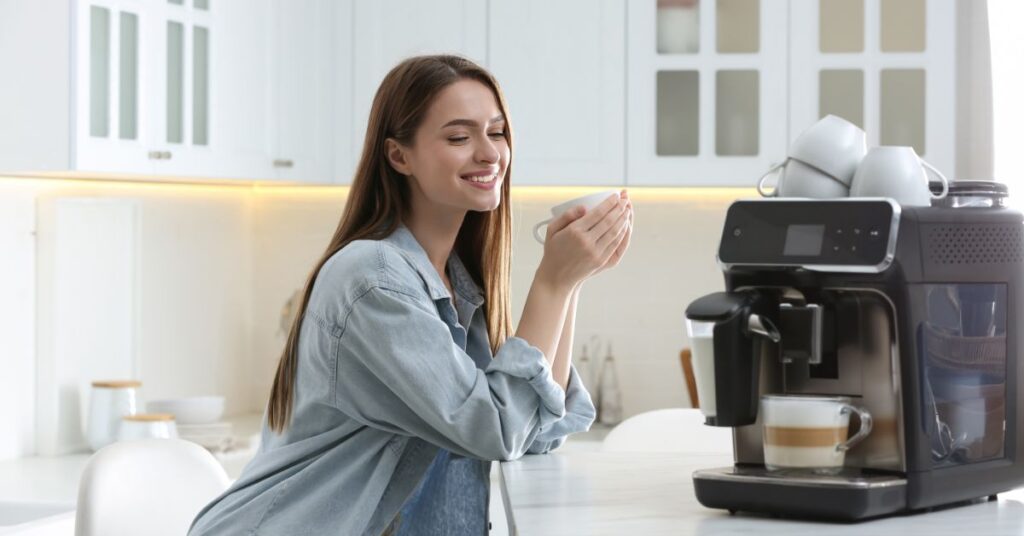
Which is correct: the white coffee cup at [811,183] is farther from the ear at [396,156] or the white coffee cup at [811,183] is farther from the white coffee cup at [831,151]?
the ear at [396,156]

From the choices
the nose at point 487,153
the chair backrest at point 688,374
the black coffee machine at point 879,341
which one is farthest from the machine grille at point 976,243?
the chair backrest at point 688,374

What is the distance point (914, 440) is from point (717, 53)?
2551 mm

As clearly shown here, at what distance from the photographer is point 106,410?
3.31m

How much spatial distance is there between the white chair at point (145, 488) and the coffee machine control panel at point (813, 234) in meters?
1.10

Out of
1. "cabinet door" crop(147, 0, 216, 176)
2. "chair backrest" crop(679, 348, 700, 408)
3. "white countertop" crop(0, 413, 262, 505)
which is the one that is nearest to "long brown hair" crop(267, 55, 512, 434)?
"white countertop" crop(0, 413, 262, 505)

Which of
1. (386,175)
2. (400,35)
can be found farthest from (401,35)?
(386,175)

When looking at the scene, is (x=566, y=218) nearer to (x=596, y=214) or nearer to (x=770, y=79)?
(x=596, y=214)

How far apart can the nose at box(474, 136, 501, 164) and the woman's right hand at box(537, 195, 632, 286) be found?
0.12 metres

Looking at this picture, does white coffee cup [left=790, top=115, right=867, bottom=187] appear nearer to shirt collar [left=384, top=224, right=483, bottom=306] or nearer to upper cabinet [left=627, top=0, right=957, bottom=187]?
shirt collar [left=384, top=224, right=483, bottom=306]

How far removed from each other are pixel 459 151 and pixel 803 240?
45 cm

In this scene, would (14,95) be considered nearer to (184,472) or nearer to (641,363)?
(184,472)

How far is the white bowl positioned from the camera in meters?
3.44

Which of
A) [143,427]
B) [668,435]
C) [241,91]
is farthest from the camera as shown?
[241,91]

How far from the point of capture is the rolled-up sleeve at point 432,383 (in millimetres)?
1495
